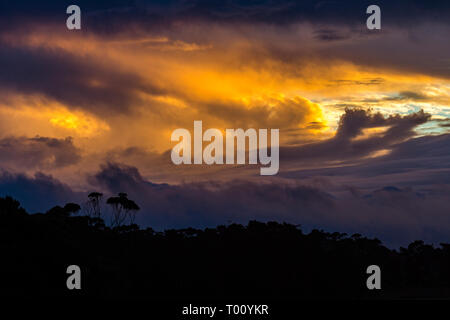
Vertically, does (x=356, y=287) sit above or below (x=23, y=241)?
below

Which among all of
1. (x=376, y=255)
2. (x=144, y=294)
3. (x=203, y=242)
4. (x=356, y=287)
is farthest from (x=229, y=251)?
(x=376, y=255)

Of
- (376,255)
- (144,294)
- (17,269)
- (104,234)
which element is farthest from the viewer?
(376,255)

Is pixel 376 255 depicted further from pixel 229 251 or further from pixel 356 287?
pixel 229 251

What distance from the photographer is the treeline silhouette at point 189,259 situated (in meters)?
48.1

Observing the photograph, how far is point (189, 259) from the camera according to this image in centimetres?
6988

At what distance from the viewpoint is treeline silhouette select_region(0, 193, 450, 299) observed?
48.1 m
